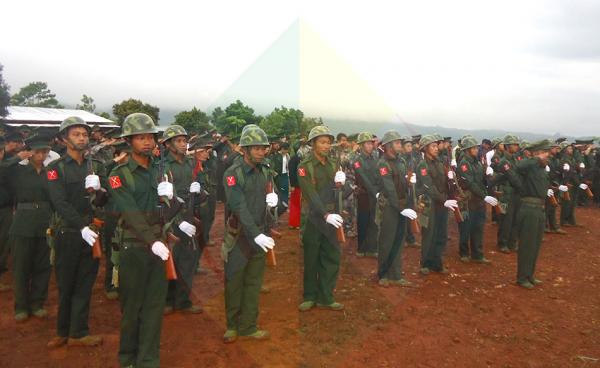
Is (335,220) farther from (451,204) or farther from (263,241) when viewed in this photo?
(451,204)

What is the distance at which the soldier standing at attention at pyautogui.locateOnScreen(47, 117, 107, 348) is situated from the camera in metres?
4.87

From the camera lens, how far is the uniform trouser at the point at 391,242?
7539 millimetres

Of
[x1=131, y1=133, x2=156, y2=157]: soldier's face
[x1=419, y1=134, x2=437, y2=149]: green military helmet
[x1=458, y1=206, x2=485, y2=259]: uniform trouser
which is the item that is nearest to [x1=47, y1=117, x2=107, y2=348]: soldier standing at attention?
[x1=131, y1=133, x2=156, y2=157]: soldier's face

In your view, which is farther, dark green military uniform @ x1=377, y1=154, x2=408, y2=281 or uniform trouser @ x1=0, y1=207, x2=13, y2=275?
dark green military uniform @ x1=377, y1=154, x2=408, y2=281

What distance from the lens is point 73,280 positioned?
5.05 m

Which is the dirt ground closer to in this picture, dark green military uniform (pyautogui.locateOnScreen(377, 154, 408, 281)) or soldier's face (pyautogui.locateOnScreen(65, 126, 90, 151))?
dark green military uniform (pyautogui.locateOnScreen(377, 154, 408, 281))

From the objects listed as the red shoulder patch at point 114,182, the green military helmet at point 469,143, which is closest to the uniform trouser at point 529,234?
the green military helmet at point 469,143

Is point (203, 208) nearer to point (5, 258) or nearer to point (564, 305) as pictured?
point (5, 258)

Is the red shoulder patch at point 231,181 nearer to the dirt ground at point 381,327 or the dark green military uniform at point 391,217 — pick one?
the dirt ground at point 381,327

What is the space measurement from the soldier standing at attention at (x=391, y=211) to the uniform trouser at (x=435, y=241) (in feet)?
3.21

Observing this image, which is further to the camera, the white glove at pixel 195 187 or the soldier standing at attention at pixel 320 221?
the white glove at pixel 195 187

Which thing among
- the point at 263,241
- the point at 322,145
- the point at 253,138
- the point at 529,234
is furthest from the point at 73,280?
the point at 529,234

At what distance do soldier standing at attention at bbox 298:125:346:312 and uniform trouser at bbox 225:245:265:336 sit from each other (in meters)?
1.22

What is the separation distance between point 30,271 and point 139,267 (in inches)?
115
